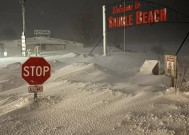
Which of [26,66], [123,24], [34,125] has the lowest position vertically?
[34,125]

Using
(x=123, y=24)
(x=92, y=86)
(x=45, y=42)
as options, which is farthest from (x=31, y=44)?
(x=92, y=86)

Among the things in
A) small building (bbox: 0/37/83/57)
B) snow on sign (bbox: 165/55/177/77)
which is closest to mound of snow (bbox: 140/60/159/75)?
snow on sign (bbox: 165/55/177/77)


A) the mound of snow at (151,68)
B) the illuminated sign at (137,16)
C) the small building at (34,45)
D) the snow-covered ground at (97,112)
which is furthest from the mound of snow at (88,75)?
the small building at (34,45)

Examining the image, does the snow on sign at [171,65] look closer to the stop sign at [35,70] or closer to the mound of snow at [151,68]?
the stop sign at [35,70]

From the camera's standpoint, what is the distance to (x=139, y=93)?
8438mm

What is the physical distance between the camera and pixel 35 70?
7762 millimetres

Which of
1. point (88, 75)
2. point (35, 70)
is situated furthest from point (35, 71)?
point (88, 75)

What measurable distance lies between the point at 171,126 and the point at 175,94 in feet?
7.46

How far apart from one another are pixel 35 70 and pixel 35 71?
31 millimetres

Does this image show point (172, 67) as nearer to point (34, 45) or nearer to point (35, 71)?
point (35, 71)

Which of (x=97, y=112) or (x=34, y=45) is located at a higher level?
(x=34, y=45)

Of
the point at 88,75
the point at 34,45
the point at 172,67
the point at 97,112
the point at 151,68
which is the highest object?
the point at 34,45

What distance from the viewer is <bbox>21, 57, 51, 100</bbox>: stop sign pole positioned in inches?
301

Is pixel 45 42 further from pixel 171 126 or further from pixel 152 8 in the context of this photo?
pixel 171 126
